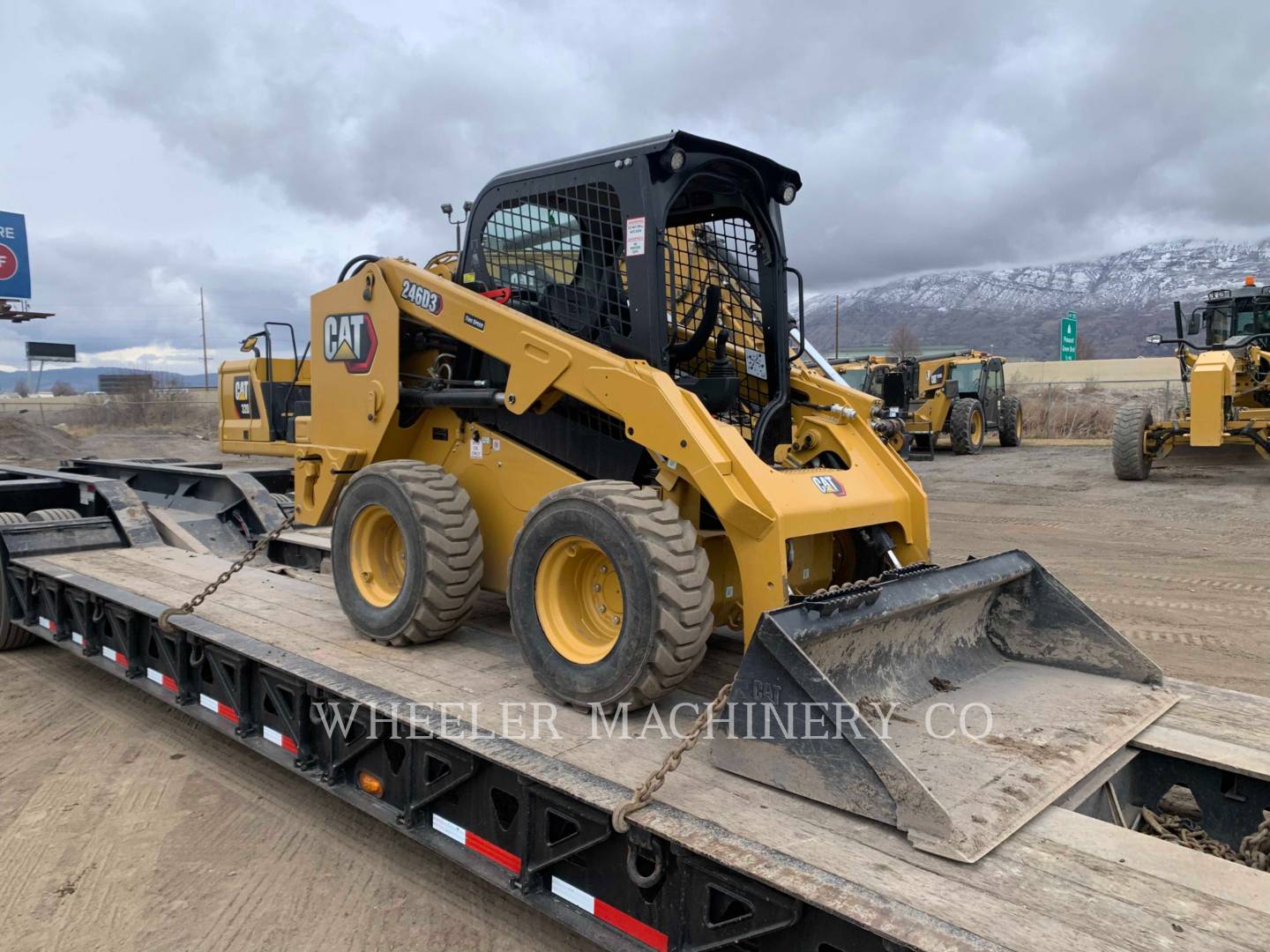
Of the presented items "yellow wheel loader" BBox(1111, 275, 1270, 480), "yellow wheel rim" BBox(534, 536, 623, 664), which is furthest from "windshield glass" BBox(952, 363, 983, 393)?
"yellow wheel rim" BBox(534, 536, 623, 664)

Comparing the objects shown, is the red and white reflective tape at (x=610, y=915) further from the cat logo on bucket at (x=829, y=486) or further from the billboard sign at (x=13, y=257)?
the billboard sign at (x=13, y=257)

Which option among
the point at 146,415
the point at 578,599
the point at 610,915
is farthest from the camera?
the point at 146,415

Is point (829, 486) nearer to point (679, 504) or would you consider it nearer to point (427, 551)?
point (679, 504)

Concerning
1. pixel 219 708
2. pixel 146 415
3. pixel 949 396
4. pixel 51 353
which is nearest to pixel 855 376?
pixel 949 396

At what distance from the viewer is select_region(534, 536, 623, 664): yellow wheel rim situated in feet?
11.3

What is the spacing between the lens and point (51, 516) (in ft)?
21.1

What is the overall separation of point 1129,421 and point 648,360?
1284 cm

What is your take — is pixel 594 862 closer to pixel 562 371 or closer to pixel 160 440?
pixel 562 371

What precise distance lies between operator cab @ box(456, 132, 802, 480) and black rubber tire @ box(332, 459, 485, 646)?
1.53 ft

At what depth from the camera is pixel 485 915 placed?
320cm

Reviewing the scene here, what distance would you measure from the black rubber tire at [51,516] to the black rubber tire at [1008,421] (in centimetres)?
2025

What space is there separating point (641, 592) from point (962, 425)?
18649 mm

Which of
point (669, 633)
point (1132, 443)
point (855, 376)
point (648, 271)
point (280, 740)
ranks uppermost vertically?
point (855, 376)

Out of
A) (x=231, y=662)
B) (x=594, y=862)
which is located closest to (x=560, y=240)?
(x=231, y=662)
